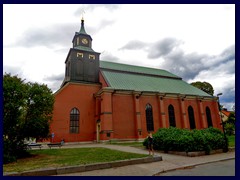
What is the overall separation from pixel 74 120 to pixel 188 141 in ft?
65.4

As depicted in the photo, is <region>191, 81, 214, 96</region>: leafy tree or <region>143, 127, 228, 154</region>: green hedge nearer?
<region>143, 127, 228, 154</region>: green hedge

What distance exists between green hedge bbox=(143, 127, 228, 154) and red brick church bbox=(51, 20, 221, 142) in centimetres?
1310

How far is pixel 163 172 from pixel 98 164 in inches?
121

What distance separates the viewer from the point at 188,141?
1295 centimetres

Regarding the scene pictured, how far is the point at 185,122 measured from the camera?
112 feet

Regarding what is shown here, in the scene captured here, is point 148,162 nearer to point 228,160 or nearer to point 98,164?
point 98,164

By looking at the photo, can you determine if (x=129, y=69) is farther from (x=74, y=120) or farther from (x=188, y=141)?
(x=188, y=141)

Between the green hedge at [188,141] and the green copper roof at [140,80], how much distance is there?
660 inches

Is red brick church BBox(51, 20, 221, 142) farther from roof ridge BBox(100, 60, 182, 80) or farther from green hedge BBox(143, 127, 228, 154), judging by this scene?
green hedge BBox(143, 127, 228, 154)

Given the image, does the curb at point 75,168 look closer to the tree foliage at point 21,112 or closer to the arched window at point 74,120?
the tree foliage at point 21,112

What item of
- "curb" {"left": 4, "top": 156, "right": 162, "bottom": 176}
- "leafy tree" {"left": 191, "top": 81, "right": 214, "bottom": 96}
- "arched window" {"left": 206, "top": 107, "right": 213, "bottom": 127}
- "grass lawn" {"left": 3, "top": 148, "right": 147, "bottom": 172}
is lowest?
"grass lawn" {"left": 3, "top": 148, "right": 147, "bottom": 172}

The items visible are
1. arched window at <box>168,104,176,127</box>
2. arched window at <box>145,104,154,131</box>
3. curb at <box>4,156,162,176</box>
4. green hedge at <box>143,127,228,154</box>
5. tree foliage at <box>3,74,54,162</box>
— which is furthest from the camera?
arched window at <box>168,104,176,127</box>

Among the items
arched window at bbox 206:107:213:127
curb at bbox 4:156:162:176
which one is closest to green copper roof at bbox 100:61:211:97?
arched window at bbox 206:107:213:127

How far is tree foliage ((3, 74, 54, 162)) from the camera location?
12391 mm
